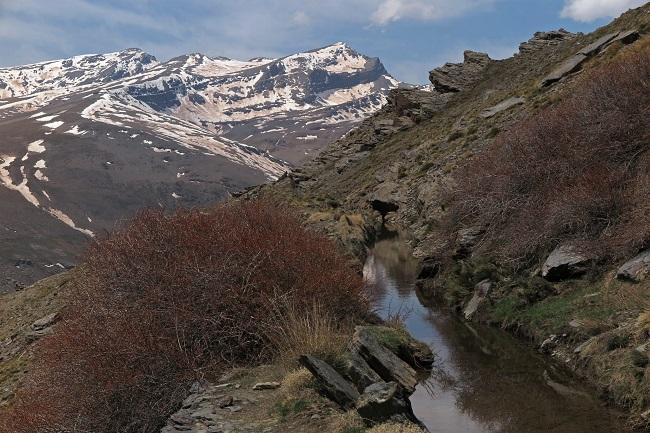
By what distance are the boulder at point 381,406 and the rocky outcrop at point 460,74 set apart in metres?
70.0

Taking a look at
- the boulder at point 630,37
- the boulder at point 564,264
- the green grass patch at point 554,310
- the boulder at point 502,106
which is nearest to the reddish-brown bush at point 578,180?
the boulder at point 564,264

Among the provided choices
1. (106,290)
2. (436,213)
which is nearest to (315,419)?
(106,290)

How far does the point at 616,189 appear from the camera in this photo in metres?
18.1

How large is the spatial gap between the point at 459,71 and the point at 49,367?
75551 millimetres

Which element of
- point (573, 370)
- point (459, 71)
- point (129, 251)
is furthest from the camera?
point (459, 71)

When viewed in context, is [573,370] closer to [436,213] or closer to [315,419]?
[315,419]

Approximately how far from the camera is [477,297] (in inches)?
786

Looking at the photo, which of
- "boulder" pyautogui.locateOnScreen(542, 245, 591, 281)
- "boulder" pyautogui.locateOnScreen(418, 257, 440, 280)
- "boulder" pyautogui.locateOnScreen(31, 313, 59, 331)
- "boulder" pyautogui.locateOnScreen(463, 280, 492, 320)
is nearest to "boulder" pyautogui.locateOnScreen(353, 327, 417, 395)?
"boulder" pyautogui.locateOnScreen(542, 245, 591, 281)

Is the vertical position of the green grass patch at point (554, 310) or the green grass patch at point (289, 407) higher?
the green grass patch at point (289, 407)

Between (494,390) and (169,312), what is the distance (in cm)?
679

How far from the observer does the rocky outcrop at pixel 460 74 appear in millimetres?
77312

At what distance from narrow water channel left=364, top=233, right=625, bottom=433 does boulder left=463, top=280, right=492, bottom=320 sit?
45 centimetres

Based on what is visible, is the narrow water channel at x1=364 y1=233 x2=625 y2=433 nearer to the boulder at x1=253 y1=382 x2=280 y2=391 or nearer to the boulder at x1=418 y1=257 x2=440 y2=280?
the boulder at x1=253 y1=382 x2=280 y2=391

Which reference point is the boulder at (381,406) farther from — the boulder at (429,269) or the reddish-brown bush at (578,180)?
the boulder at (429,269)
